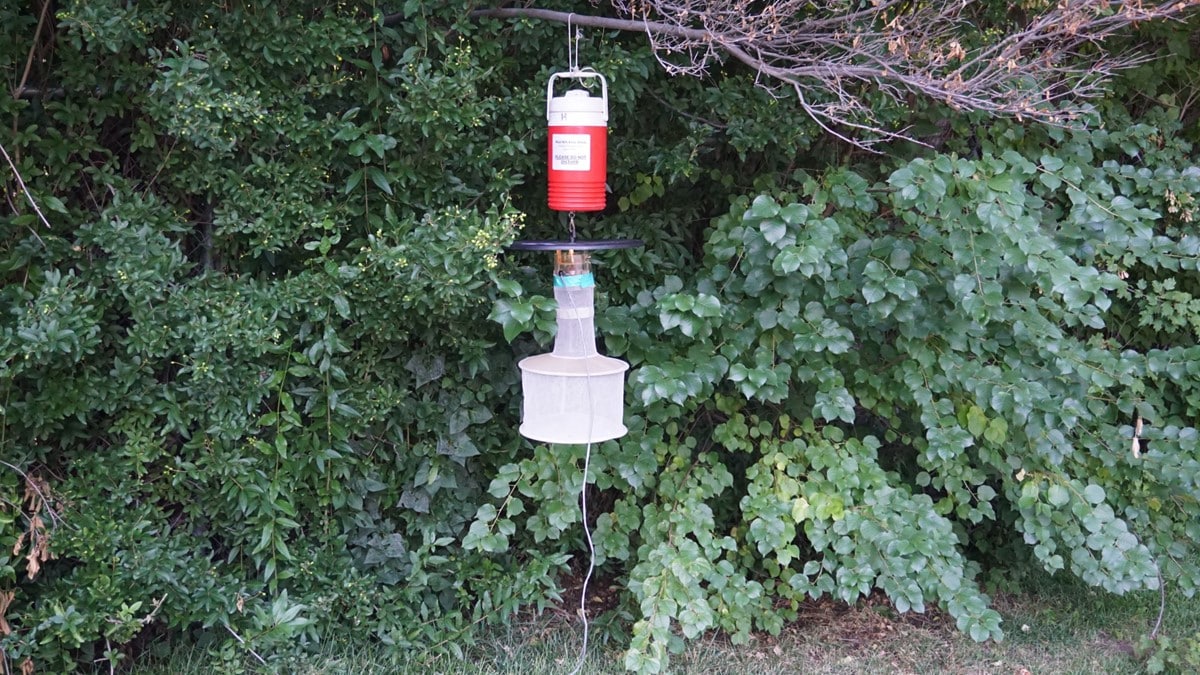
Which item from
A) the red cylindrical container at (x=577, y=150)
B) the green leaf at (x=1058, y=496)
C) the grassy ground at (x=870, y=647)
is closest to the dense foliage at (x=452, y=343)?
the green leaf at (x=1058, y=496)

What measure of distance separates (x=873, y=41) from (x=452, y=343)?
1.61 metres

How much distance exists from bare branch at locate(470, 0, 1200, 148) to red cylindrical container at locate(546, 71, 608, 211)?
1.05ft

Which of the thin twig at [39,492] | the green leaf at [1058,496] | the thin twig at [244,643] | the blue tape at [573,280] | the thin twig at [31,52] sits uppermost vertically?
the thin twig at [31,52]

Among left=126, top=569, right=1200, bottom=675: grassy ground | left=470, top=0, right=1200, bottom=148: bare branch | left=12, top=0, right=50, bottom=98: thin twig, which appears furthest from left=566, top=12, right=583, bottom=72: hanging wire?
left=126, top=569, right=1200, bottom=675: grassy ground

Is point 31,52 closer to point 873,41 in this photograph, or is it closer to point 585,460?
point 585,460

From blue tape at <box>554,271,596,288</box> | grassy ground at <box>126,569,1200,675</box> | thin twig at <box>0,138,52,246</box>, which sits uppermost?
thin twig at <box>0,138,52,246</box>

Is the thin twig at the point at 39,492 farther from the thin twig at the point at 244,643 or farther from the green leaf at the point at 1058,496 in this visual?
the green leaf at the point at 1058,496

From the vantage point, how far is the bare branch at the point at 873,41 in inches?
104

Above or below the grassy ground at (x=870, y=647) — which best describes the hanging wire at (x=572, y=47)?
above

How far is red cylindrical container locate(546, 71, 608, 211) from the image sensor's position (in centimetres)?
265

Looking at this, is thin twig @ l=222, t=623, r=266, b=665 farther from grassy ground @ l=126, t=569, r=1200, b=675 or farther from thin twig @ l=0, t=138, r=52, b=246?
thin twig @ l=0, t=138, r=52, b=246

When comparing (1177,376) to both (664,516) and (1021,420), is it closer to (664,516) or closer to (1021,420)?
(1021,420)

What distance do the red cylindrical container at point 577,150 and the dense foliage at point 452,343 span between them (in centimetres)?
25

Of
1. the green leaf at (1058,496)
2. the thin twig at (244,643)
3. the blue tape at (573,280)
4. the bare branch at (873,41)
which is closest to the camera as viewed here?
the bare branch at (873,41)
